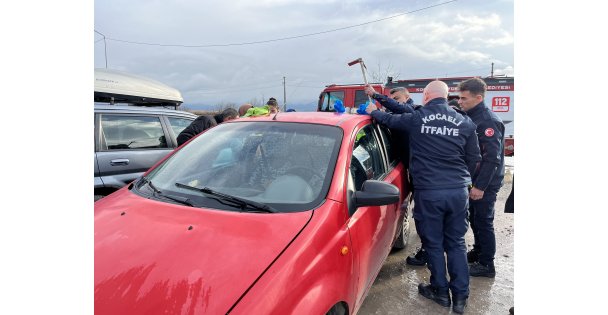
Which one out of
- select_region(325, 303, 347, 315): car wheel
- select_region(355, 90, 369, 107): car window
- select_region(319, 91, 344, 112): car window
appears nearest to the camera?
select_region(325, 303, 347, 315): car wheel

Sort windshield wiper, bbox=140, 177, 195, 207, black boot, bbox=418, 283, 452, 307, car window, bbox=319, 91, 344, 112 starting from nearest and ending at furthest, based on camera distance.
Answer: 1. windshield wiper, bbox=140, 177, 195, 207
2. black boot, bbox=418, 283, 452, 307
3. car window, bbox=319, 91, 344, 112

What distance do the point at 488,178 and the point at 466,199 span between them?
53 centimetres

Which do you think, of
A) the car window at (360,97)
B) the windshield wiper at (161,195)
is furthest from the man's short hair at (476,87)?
the car window at (360,97)

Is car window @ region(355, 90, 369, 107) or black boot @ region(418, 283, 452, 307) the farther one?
car window @ region(355, 90, 369, 107)

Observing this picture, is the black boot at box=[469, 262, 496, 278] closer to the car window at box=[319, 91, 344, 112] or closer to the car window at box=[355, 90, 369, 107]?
the car window at box=[355, 90, 369, 107]

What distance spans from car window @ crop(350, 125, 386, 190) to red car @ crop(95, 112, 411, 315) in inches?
0.6

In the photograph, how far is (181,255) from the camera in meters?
1.57

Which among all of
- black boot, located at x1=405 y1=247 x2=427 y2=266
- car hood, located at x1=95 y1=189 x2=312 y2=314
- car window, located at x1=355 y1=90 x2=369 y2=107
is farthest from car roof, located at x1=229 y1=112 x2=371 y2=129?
car window, located at x1=355 y1=90 x2=369 y2=107

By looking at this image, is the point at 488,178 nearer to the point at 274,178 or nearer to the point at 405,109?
the point at 405,109

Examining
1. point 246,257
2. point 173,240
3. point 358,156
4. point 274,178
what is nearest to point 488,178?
point 358,156

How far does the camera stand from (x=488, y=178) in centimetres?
331

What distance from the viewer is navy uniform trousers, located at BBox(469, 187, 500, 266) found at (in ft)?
11.9

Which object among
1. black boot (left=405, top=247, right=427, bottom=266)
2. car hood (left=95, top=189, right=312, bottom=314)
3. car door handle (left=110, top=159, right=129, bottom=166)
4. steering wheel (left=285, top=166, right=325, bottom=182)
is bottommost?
black boot (left=405, top=247, right=427, bottom=266)

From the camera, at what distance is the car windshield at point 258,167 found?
206cm
